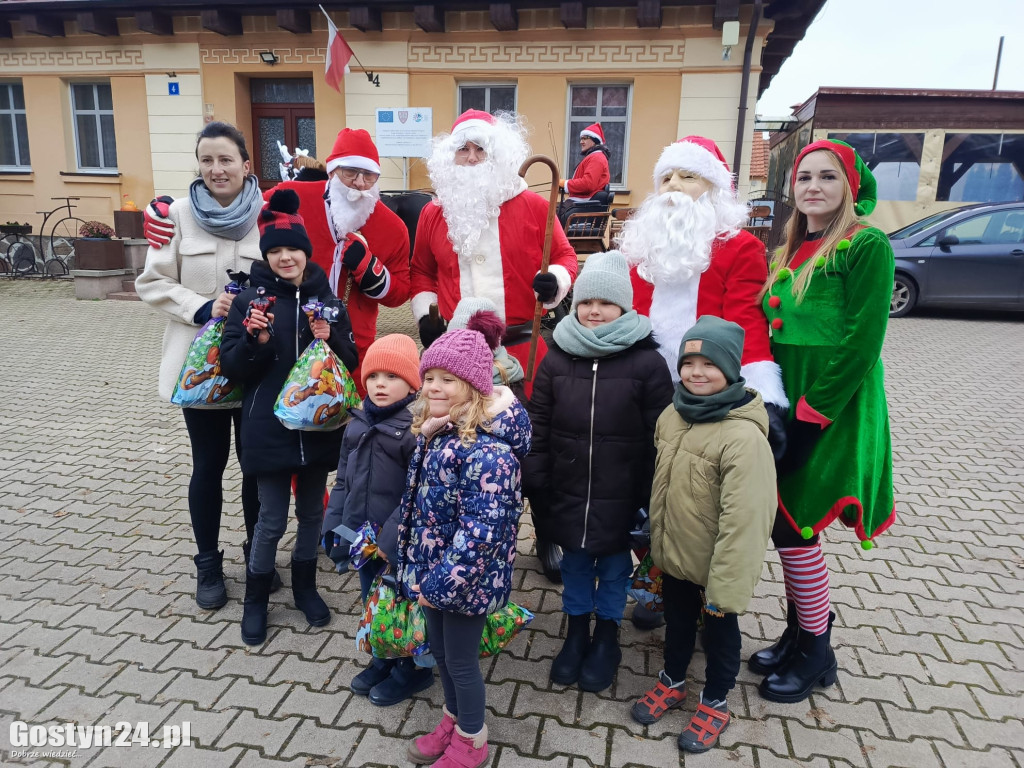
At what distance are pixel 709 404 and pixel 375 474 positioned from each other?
1.15 meters

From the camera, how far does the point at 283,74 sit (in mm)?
11375

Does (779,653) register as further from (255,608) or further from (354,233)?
(354,233)

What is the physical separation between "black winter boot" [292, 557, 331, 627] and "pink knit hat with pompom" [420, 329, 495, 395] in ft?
4.46

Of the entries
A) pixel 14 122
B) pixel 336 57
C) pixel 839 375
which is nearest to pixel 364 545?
pixel 839 375

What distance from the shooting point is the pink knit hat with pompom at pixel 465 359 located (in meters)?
2.09

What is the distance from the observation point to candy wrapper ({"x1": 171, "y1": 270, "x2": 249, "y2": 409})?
2.78 m

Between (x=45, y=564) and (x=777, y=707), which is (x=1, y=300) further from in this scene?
(x=777, y=707)

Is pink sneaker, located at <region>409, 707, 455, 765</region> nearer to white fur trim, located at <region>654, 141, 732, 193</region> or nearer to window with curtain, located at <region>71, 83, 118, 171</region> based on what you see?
white fur trim, located at <region>654, 141, 732, 193</region>

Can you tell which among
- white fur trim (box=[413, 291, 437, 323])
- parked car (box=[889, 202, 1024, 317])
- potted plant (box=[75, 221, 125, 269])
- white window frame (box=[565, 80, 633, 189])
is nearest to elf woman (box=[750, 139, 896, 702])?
white fur trim (box=[413, 291, 437, 323])

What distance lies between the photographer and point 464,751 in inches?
86.2

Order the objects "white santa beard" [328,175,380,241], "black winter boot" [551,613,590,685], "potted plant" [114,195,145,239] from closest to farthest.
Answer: "black winter boot" [551,613,590,685], "white santa beard" [328,175,380,241], "potted plant" [114,195,145,239]

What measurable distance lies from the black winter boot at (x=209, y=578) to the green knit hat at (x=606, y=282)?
6.75ft

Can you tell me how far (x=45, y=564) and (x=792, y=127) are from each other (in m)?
16.6

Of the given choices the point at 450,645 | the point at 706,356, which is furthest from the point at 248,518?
the point at 706,356
